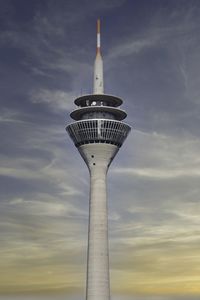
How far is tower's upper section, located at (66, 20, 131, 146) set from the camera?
171000 millimetres

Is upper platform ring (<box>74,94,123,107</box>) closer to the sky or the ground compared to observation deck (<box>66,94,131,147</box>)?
closer to the sky

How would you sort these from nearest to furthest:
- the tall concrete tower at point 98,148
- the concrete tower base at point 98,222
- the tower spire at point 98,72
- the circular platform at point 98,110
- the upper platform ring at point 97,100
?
the concrete tower base at point 98,222
the tall concrete tower at point 98,148
the circular platform at point 98,110
the upper platform ring at point 97,100
the tower spire at point 98,72

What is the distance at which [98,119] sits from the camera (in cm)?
17125

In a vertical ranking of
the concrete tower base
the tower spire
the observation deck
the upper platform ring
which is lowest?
the concrete tower base

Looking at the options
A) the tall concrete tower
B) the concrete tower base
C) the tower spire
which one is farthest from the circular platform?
the concrete tower base

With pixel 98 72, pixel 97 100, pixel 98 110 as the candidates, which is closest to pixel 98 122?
pixel 98 110

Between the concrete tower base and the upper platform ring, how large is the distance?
1549cm

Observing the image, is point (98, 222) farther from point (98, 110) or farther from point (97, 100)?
point (97, 100)

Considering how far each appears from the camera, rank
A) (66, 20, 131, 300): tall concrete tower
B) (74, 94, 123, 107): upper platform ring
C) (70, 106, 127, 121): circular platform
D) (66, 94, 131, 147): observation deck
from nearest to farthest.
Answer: (66, 20, 131, 300): tall concrete tower
(66, 94, 131, 147): observation deck
(70, 106, 127, 121): circular platform
(74, 94, 123, 107): upper platform ring

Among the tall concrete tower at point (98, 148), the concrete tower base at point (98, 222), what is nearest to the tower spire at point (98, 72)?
the tall concrete tower at point (98, 148)

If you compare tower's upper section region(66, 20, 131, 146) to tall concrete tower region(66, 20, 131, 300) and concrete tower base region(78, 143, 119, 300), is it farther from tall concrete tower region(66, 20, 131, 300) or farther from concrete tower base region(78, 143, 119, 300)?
concrete tower base region(78, 143, 119, 300)

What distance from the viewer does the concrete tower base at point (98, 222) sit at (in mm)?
157250

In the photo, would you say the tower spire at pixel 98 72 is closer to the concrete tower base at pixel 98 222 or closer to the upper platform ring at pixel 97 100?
the upper platform ring at pixel 97 100

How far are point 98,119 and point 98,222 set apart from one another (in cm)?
3326
